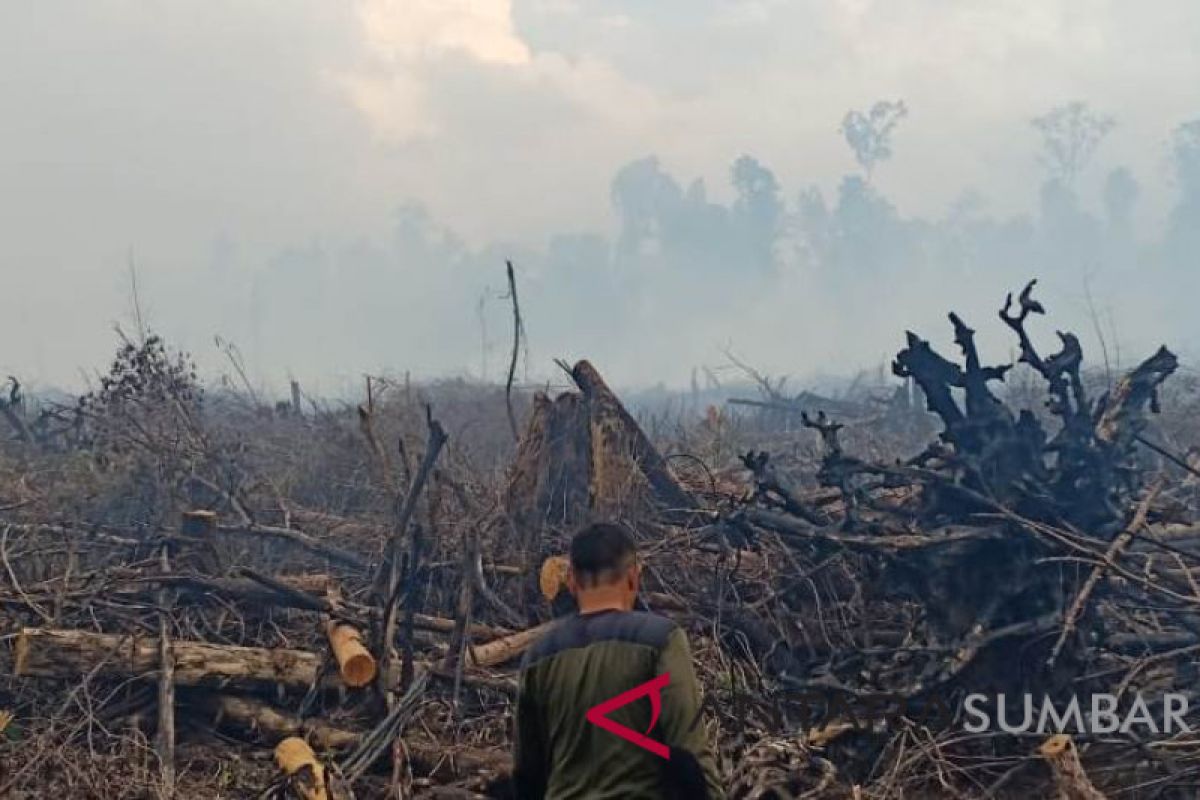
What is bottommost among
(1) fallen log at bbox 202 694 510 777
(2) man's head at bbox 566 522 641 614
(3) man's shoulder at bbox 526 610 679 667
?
(1) fallen log at bbox 202 694 510 777

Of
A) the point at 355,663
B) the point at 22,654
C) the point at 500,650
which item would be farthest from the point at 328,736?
the point at 22,654

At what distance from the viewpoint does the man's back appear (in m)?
2.33

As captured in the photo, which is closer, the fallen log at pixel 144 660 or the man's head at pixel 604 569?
the man's head at pixel 604 569

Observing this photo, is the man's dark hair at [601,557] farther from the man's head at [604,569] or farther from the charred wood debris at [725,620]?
the charred wood debris at [725,620]

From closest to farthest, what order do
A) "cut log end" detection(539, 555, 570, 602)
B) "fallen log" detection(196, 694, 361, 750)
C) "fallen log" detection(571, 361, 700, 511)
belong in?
"fallen log" detection(196, 694, 361, 750) → "cut log end" detection(539, 555, 570, 602) → "fallen log" detection(571, 361, 700, 511)

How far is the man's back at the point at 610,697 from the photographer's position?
2.33 metres

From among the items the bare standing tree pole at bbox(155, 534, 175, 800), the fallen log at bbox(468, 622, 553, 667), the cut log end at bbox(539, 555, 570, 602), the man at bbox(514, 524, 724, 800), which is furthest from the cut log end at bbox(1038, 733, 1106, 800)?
the bare standing tree pole at bbox(155, 534, 175, 800)

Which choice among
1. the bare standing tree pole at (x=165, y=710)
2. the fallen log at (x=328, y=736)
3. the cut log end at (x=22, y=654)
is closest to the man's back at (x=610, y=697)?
the fallen log at (x=328, y=736)

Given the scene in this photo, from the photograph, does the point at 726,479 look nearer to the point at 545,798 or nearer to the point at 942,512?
the point at 942,512

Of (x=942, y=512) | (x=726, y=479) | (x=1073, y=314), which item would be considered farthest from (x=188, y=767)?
(x=1073, y=314)

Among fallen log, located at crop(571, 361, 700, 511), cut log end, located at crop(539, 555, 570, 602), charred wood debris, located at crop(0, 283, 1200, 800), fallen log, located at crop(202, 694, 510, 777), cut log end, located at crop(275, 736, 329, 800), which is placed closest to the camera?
cut log end, located at crop(275, 736, 329, 800)

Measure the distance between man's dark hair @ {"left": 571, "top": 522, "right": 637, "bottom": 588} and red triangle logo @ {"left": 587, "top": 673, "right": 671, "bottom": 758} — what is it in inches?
9.6

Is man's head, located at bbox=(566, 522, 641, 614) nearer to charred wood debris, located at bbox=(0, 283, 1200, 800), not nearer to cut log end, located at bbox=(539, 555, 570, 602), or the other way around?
charred wood debris, located at bbox=(0, 283, 1200, 800)

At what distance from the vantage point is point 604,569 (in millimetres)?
2414
